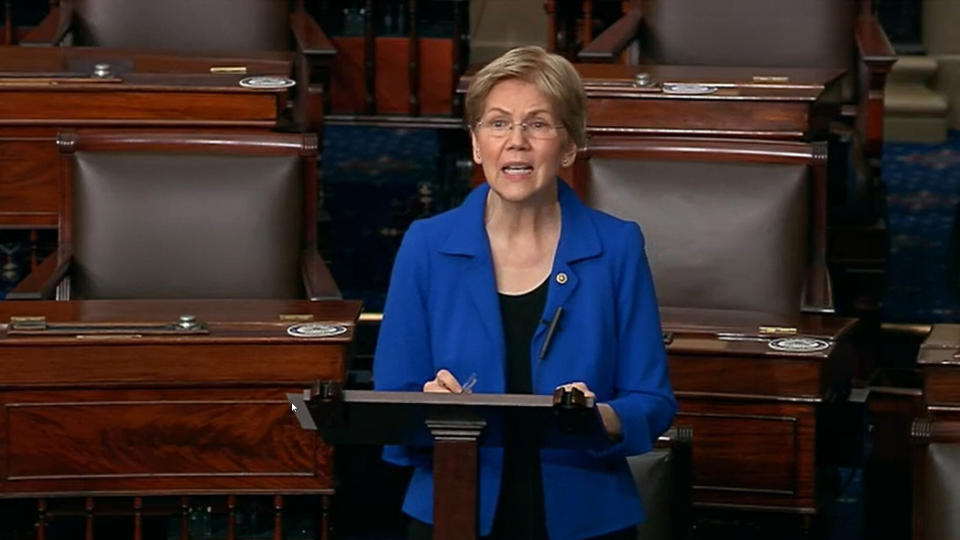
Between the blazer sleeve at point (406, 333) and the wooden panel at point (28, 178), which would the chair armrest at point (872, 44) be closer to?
the wooden panel at point (28, 178)

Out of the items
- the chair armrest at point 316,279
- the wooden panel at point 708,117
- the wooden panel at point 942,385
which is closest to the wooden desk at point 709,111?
the wooden panel at point 708,117

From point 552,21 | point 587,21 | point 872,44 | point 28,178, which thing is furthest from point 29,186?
point 872,44

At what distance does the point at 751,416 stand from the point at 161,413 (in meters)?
0.83

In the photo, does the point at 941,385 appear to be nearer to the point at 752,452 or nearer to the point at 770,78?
the point at 752,452

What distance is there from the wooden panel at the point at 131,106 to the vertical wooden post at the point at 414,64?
3.60 ft

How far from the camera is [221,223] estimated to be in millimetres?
3461

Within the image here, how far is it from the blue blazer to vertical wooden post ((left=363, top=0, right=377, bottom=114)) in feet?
9.04

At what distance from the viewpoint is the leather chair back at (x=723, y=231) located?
3.40m

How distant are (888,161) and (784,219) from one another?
6.06 feet

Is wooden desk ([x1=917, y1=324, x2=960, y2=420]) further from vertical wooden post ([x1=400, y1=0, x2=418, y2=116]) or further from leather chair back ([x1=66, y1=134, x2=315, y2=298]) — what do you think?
vertical wooden post ([x1=400, y1=0, x2=418, y2=116])

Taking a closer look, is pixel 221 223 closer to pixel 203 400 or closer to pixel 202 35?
pixel 203 400

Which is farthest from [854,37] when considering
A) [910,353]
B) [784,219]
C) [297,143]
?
[297,143]

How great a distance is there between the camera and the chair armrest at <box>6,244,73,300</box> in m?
3.34

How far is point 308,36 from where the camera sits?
14.4ft
